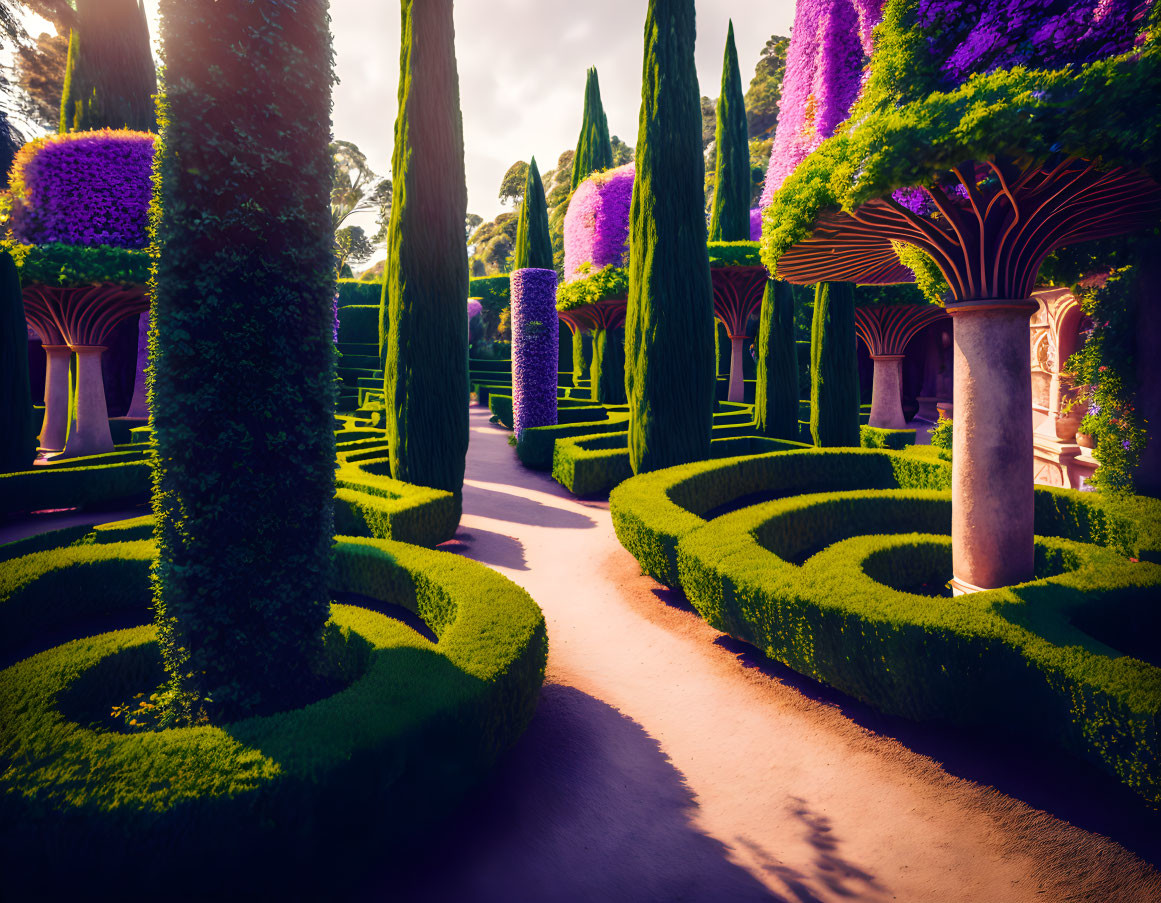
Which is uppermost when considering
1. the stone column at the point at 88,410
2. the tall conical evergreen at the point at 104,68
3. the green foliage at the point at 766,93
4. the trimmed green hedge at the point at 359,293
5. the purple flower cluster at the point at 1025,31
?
the green foliage at the point at 766,93

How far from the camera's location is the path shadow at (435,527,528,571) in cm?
901

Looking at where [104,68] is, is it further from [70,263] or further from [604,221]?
[604,221]

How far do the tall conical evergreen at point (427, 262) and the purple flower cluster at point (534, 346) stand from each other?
18.9 feet

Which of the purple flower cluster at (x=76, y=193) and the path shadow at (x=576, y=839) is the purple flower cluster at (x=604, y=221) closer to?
the purple flower cluster at (x=76, y=193)

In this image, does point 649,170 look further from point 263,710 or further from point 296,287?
point 263,710

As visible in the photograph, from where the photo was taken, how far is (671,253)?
37.8ft

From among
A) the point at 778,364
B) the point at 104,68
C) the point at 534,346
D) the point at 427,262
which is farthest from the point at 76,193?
the point at 778,364

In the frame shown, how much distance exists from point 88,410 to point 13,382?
103 inches

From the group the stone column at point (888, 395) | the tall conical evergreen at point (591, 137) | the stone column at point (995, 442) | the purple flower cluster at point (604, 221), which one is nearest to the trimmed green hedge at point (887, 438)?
the stone column at point (888, 395)

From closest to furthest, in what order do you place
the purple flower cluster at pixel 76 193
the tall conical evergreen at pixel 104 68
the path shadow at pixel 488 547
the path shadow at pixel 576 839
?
the path shadow at pixel 576 839, the path shadow at pixel 488 547, the purple flower cluster at pixel 76 193, the tall conical evergreen at pixel 104 68

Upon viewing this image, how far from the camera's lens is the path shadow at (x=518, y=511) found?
1125cm

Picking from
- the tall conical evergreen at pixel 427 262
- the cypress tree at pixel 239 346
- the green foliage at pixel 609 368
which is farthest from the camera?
the green foliage at pixel 609 368

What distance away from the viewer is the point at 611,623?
6.90 m

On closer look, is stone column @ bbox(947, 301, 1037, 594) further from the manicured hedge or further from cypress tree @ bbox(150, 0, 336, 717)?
cypress tree @ bbox(150, 0, 336, 717)
